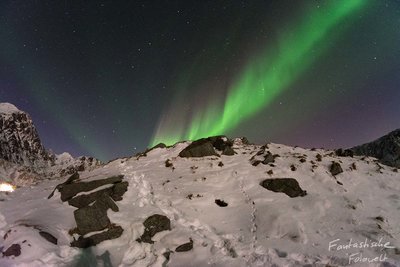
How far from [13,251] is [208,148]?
590 inches

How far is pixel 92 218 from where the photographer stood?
14.8 meters

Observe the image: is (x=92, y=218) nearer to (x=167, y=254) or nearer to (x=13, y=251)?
(x=13, y=251)

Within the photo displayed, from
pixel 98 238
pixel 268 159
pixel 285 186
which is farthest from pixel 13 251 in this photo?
pixel 268 159

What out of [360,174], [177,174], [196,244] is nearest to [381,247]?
[196,244]

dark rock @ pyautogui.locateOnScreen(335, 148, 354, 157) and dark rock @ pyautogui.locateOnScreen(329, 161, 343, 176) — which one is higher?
dark rock @ pyautogui.locateOnScreen(335, 148, 354, 157)

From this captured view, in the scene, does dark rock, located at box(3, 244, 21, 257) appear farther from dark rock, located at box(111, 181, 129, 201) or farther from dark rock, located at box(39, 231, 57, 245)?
dark rock, located at box(111, 181, 129, 201)

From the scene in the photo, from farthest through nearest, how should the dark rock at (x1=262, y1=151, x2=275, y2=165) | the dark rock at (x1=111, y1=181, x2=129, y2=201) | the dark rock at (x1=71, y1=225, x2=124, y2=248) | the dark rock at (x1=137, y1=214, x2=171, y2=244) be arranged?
the dark rock at (x1=262, y1=151, x2=275, y2=165) < the dark rock at (x1=111, y1=181, x2=129, y2=201) < the dark rock at (x1=137, y1=214, x2=171, y2=244) < the dark rock at (x1=71, y1=225, x2=124, y2=248)

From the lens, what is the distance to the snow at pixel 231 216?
12.9 meters

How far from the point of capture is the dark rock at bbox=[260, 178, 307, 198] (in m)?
18.5

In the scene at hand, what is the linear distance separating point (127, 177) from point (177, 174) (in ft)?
10.0

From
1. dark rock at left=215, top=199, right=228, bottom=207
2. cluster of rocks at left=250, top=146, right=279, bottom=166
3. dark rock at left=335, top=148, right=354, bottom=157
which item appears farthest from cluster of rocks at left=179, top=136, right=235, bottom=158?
dark rock at left=335, top=148, right=354, bottom=157

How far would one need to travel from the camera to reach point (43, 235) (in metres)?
13.2

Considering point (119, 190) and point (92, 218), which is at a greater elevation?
point (119, 190)

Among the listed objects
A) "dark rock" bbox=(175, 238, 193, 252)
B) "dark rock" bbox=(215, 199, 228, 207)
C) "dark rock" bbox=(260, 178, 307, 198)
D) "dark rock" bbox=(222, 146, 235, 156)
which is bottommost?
"dark rock" bbox=(175, 238, 193, 252)
